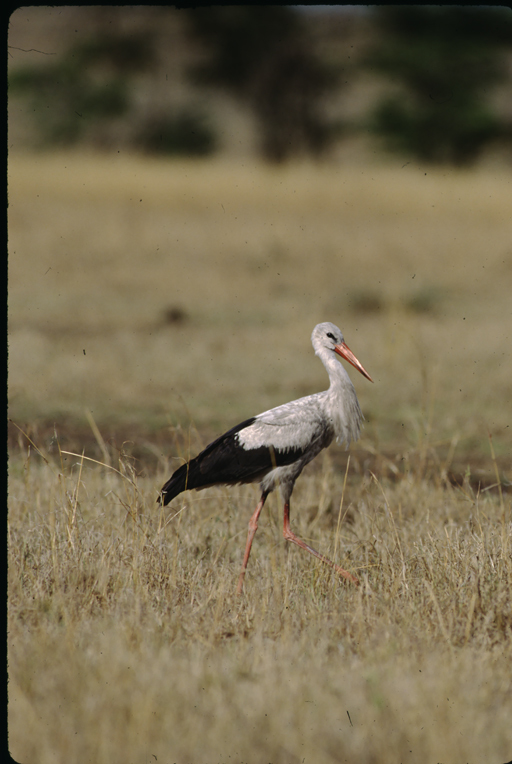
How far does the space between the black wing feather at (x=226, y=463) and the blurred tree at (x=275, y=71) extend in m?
21.9

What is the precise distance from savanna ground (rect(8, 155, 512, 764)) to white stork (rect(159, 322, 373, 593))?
0.71 ft

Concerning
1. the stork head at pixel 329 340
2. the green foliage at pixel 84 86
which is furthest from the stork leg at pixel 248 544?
the green foliage at pixel 84 86

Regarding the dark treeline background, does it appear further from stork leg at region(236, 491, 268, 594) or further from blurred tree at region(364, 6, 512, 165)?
stork leg at region(236, 491, 268, 594)

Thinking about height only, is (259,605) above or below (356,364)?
below

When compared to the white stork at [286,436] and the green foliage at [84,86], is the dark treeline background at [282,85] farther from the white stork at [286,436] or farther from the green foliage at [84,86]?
the white stork at [286,436]

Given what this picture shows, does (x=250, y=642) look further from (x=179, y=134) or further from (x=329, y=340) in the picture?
(x=179, y=134)

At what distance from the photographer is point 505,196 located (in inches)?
713

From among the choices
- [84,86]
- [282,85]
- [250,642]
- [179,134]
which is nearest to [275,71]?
[282,85]

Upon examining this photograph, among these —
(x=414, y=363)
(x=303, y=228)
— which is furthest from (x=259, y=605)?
(x=303, y=228)

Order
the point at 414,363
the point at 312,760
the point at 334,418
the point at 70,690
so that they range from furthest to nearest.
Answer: the point at 414,363, the point at 334,418, the point at 70,690, the point at 312,760

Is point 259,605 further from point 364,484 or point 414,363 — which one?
point 414,363

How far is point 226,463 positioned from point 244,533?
0.82 m

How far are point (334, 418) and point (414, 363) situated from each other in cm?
597

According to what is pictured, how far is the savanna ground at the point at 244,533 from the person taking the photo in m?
2.70
